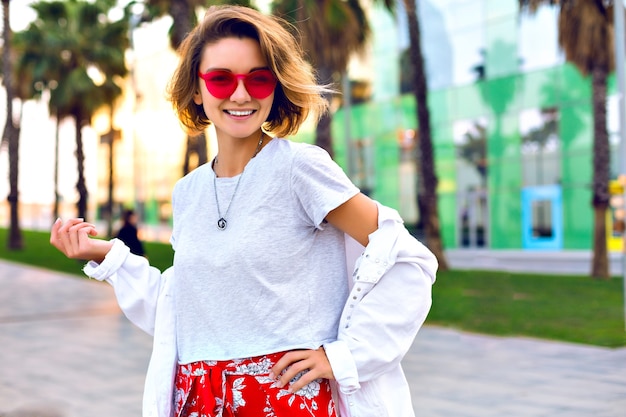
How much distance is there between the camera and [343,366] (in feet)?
5.16

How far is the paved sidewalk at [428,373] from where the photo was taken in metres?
5.81

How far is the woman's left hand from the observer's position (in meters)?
1.58

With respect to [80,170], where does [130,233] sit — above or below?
below

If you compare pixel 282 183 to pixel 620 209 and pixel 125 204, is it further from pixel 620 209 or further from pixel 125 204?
pixel 125 204

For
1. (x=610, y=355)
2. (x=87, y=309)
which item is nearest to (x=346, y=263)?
(x=610, y=355)

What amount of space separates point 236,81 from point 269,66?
0.08 meters

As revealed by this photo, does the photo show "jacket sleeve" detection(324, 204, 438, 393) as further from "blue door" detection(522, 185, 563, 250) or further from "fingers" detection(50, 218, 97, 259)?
"blue door" detection(522, 185, 563, 250)

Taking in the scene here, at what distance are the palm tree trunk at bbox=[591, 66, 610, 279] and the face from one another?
1574 cm

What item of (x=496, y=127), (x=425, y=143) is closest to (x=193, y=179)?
(x=425, y=143)

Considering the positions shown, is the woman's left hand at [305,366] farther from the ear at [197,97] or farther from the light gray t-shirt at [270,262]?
the ear at [197,97]

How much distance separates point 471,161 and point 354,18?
13613 mm

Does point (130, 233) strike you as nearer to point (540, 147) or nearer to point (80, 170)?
point (80, 170)

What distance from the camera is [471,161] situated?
3041 cm

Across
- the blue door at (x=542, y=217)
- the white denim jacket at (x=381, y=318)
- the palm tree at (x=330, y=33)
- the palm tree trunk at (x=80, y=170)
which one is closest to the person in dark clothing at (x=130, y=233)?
the palm tree at (x=330, y=33)
